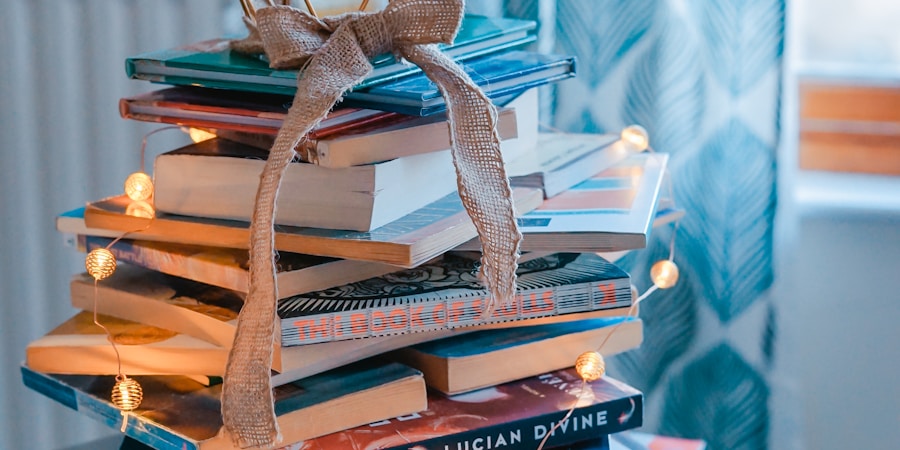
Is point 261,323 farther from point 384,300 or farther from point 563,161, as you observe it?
point 563,161

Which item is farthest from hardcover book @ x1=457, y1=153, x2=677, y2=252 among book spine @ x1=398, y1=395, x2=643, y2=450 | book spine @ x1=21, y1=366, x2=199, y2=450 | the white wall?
the white wall

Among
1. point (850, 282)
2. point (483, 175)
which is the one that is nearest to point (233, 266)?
point (483, 175)

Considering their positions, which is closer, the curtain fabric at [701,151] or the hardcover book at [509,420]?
the hardcover book at [509,420]

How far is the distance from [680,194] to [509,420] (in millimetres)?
494

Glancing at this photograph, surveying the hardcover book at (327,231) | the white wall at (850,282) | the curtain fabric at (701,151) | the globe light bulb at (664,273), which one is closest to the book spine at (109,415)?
the hardcover book at (327,231)

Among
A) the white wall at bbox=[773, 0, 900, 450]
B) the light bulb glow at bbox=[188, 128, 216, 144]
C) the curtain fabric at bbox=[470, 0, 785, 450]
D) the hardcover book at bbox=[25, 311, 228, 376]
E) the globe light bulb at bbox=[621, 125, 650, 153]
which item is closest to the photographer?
the hardcover book at bbox=[25, 311, 228, 376]

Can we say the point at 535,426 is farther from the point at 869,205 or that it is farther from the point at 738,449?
the point at 869,205

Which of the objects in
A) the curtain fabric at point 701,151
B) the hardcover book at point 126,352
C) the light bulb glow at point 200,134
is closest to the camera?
the hardcover book at point 126,352

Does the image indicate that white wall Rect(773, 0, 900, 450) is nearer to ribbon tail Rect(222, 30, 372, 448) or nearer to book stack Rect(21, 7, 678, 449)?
book stack Rect(21, 7, 678, 449)

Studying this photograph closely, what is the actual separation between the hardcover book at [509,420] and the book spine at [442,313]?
6cm

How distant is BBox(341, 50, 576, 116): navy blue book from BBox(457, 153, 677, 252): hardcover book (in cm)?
9

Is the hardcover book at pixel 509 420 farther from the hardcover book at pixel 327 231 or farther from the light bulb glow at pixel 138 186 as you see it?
the light bulb glow at pixel 138 186

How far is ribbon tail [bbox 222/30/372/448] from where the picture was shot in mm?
500

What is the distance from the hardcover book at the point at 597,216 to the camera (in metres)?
0.59
